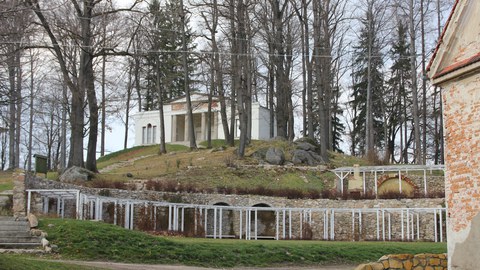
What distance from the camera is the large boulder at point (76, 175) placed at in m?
29.3

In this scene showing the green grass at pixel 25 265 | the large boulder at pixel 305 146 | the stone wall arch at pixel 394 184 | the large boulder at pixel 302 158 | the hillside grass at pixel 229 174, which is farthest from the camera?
the large boulder at pixel 305 146

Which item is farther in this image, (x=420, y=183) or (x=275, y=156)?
(x=275, y=156)

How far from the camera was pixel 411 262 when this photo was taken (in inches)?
519

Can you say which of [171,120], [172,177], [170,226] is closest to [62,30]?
[172,177]

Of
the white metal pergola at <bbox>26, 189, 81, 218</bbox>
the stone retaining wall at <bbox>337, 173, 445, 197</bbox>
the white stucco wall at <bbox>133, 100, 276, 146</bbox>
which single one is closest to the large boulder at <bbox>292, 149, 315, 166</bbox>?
the stone retaining wall at <bbox>337, 173, 445, 197</bbox>

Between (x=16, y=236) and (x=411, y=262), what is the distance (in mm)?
11519

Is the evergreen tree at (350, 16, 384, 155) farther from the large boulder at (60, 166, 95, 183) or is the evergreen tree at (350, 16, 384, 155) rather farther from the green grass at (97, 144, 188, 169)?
the large boulder at (60, 166, 95, 183)

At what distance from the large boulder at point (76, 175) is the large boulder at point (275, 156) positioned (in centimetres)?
1107

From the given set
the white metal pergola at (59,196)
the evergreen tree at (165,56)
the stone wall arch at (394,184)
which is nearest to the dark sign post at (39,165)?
the white metal pergola at (59,196)

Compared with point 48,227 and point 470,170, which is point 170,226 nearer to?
point 48,227

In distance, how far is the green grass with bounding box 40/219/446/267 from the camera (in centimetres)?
1691

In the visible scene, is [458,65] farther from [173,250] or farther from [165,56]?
[165,56]

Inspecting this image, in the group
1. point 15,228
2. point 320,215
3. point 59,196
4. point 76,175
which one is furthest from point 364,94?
point 15,228

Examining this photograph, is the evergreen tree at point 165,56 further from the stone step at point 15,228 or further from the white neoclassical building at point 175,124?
the stone step at point 15,228
